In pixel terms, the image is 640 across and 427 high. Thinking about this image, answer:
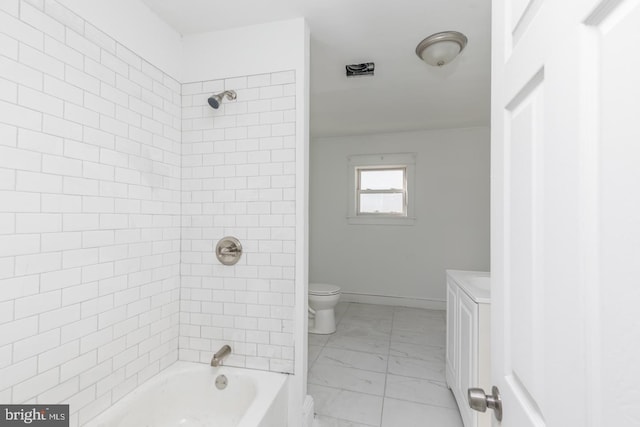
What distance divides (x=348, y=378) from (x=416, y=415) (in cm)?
56

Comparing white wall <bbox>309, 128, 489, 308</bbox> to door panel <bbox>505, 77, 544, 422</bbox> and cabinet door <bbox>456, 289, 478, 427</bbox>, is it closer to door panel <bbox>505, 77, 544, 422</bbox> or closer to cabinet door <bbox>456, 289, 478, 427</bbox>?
cabinet door <bbox>456, 289, 478, 427</bbox>

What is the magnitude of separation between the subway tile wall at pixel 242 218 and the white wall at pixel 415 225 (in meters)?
2.57

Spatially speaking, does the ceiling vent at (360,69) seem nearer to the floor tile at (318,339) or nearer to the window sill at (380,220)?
the window sill at (380,220)

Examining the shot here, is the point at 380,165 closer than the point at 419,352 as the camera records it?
No

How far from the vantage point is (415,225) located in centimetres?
396

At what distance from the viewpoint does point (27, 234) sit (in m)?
1.10

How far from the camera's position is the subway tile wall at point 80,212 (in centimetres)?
107

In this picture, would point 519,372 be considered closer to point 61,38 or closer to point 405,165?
point 61,38

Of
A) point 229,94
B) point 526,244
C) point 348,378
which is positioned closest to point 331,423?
point 348,378

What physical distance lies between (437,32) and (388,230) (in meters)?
2.62

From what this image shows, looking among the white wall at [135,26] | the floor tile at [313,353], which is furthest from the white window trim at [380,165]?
the white wall at [135,26]

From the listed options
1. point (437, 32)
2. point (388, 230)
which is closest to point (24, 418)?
point (437, 32)

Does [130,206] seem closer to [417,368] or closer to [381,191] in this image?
[417,368]

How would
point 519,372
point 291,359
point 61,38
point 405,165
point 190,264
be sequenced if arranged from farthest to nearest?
1. point 405,165
2. point 190,264
3. point 291,359
4. point 61,38
5. point 519,372
